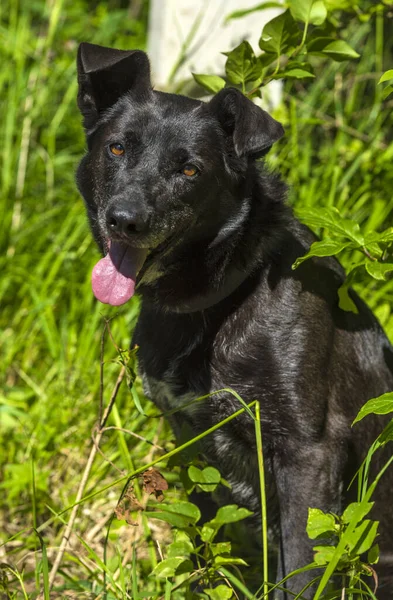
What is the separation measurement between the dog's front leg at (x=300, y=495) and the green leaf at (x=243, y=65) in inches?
46.2

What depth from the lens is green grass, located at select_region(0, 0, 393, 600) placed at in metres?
3.35

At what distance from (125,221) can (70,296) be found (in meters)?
1.98

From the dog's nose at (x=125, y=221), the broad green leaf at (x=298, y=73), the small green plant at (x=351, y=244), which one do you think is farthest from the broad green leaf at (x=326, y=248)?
the broad green leaf at (x=298, y=73)

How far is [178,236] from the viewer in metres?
2.72

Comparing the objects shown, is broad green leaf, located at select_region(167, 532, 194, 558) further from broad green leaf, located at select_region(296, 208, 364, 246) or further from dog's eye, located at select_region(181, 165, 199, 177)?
dog's eye, located at select_region(181, 165, 199, 177)

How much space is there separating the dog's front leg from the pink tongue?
71 cm

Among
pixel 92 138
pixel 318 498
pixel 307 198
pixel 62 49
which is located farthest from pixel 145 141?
pixel 62 49

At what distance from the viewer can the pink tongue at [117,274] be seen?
100 inches

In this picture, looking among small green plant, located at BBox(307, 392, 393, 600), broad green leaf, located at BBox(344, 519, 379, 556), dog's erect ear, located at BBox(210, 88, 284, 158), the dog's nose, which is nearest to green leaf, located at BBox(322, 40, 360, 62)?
dog's erect ear, located at BBox(210, 88, 284, 158)

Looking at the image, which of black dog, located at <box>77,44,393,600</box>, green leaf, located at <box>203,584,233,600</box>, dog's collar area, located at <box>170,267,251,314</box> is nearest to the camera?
green leaf, located at <box>203,584,233,600</box>

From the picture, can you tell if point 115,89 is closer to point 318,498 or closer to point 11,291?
point 318,498

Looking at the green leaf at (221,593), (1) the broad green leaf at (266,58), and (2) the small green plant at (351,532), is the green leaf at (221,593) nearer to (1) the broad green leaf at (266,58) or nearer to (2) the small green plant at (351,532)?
(2) the small green plant at (351,532)

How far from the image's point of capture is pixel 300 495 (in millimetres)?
2678

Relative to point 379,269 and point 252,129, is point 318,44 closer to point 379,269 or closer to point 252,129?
point 252,129
